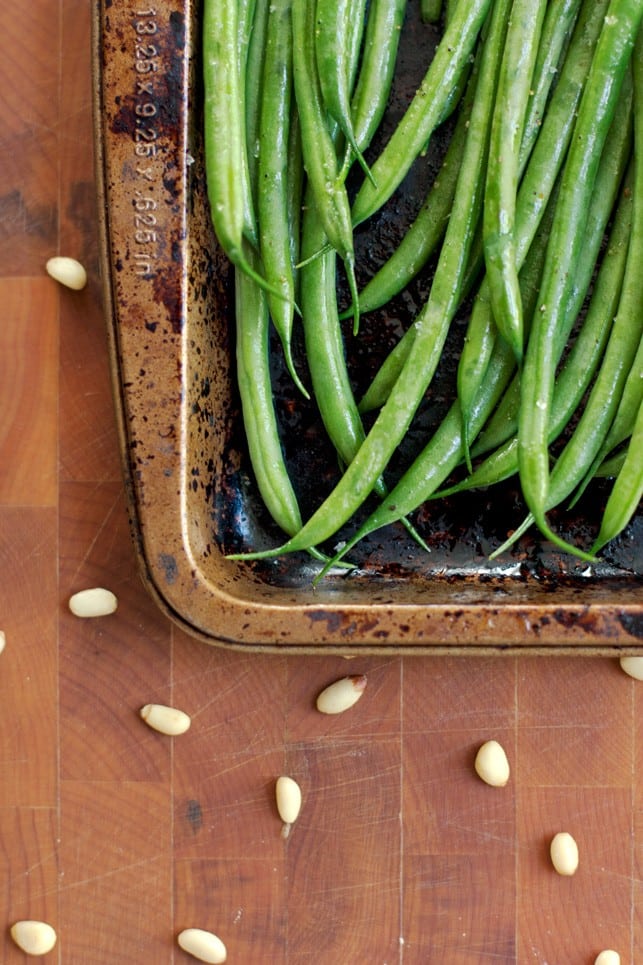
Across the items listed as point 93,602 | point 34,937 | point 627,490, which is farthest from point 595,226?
point 34,937

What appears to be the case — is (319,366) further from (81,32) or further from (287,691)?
Answer: (81,32)

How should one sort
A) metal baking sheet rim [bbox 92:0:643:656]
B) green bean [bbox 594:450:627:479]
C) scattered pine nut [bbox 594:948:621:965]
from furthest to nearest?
1. scattered pine nut [bbox 594:948:621:965]
2. green bean [bbox 594:450:627:479]
3. metal baking sheet rim [bbox 92:0:643:656]

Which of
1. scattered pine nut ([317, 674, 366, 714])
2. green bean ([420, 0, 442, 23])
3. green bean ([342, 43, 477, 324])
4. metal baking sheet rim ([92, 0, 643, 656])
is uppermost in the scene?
green bean ([420, 0, 442, 23])

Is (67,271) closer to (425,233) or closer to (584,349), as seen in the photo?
(425,233)

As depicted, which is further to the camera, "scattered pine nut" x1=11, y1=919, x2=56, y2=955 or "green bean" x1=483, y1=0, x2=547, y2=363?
"scattered pine nut" x1=11, y1=919, x2=56, y2=955

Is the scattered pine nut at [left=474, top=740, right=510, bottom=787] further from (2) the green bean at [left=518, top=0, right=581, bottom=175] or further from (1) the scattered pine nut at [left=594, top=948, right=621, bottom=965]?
(2) the green bean at [left=518, top=0, right=581, bottom=175]

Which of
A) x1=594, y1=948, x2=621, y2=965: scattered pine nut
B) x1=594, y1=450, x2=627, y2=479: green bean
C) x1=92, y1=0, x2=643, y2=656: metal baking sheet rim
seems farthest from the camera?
x1=594, y1=948, x2=621, y2=965: scattered pine nut

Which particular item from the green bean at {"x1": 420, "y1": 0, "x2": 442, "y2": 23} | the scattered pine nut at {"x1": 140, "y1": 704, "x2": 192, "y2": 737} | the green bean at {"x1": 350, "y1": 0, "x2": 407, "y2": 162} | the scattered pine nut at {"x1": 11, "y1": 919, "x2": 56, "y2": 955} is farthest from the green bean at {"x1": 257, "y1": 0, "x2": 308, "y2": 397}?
the scattered pine nut at {"x1": 11, "y1": 919, "x2": 56, "y2": 955}

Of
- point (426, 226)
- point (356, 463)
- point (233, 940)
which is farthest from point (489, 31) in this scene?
point (233, 940)
